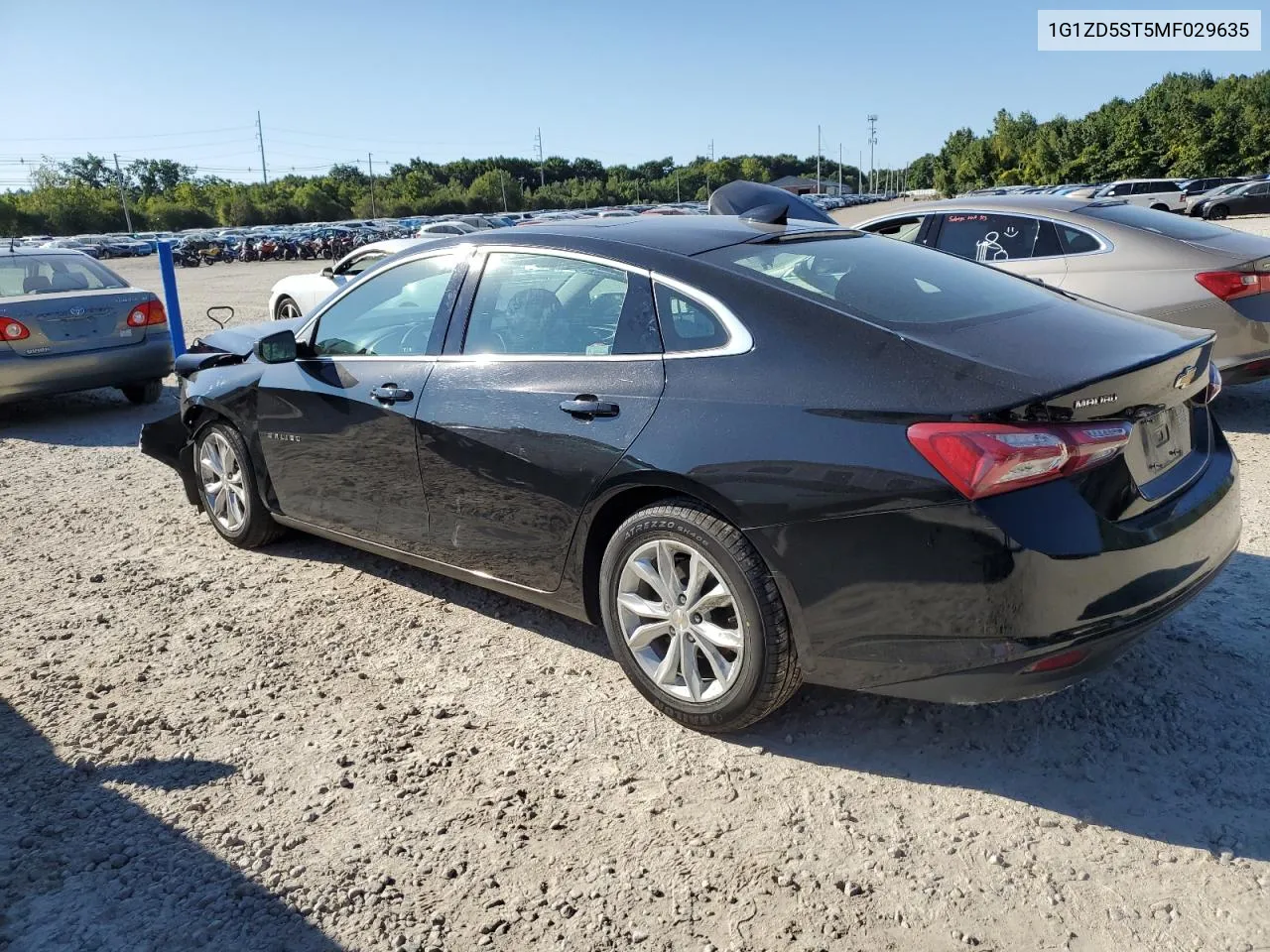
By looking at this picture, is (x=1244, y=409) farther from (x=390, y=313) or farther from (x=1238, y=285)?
(x=390, y=313)

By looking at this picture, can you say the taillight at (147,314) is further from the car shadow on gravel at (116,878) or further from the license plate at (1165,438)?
the license plate at (1165,438)

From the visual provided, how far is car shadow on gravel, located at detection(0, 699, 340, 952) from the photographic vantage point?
2.47m

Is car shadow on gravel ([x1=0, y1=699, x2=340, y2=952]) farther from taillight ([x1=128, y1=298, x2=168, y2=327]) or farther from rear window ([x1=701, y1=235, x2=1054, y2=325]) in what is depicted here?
taillight ([x1=128, y1=298, x2=168, y2=327])

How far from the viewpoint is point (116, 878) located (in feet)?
8.86

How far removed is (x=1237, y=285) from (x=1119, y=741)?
4312 millimetres

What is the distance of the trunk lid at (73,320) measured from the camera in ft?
27.4

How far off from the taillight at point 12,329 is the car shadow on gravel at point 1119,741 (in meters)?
7.64

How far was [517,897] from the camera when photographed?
2.57 meters

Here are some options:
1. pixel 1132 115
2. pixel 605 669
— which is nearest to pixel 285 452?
pixel 605 669

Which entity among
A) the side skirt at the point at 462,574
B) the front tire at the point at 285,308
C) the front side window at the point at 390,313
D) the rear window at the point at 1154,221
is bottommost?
the side skirt at the point at 462,574

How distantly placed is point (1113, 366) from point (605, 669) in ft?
6.66

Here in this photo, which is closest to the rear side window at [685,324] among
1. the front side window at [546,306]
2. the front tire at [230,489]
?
the front side window at [546,306]


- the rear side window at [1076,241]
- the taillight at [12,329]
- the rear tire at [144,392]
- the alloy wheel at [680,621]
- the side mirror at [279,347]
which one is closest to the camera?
the alloy wheel at [680,621]

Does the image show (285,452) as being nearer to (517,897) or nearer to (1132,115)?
(517,897)
